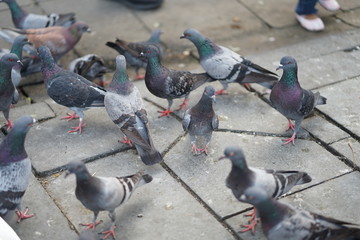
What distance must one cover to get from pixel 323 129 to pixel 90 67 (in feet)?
8.33

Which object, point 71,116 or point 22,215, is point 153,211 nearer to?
point 22,215

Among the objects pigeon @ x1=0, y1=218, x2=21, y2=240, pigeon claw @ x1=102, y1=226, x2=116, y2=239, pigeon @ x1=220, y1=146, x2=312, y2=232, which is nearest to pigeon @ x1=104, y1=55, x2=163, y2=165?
pigeon claw @ x1=102, y1=226, x2=116, y2=239

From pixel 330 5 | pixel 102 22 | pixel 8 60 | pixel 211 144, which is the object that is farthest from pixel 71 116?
pixel 330 5

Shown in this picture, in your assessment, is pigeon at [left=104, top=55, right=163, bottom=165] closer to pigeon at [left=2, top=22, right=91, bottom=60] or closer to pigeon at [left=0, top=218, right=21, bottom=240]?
pigeon at [left=0, top=218, right=21, bottom=240]

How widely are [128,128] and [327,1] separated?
3.83 metres

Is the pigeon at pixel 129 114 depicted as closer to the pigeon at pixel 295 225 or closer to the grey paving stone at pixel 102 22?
the pigeon at pixel 295 225

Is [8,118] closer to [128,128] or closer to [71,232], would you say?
[128,128]

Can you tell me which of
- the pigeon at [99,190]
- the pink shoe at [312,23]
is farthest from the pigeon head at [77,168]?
the pink shoe at [312,23]

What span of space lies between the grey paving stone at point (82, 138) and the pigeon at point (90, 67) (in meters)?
0.54

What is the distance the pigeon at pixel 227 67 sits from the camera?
5758 mm

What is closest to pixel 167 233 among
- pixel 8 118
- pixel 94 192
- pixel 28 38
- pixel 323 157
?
pixel 94 192

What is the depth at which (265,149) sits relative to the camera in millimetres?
5160

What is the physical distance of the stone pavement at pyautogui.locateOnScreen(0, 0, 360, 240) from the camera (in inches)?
173

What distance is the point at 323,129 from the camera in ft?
17.8
